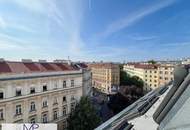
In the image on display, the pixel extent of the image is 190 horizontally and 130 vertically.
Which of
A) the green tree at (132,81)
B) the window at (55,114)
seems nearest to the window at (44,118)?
the window at (55,114)

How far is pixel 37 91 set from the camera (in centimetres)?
2031

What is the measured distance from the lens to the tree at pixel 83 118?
21031mm

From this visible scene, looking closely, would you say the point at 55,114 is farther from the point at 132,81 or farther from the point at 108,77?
the point at 132,81

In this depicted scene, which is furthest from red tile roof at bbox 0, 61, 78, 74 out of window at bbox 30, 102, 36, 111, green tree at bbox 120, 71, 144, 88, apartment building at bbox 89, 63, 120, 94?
green tree at bbox 120, 71, 144, 88

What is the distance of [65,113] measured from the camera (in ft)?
78.3

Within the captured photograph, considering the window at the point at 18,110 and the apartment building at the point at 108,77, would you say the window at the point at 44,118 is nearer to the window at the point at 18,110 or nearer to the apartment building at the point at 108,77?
the window at the point at 18,110

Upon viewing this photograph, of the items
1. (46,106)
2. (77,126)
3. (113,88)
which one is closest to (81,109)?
(77,126)

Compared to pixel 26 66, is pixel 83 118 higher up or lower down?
lower down

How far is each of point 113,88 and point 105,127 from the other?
61002 millimetres

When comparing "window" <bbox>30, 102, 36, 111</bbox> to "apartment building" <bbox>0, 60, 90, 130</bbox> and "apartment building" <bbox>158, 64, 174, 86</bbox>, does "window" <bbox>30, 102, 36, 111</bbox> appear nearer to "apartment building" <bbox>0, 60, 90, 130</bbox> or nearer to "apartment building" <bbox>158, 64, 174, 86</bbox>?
"apartment building" <bbox>0, 60, 90, 130</bbox>

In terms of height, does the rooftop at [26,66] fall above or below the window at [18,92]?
above

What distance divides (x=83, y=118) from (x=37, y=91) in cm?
530

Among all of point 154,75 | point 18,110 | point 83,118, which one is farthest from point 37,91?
point 154,75

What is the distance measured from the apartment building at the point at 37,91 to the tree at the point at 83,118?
176cm
